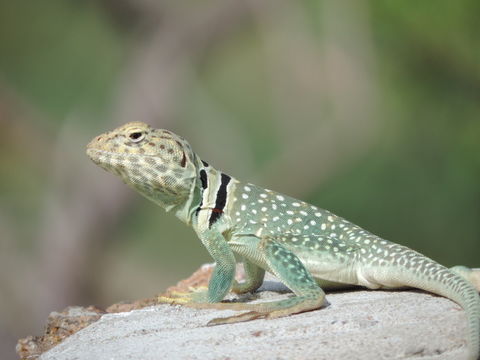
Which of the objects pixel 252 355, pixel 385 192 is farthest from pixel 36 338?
pixel 385 192

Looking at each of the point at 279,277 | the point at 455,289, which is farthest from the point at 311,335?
the point at 455,289

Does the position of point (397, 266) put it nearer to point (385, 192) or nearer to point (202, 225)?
point (202, 225)

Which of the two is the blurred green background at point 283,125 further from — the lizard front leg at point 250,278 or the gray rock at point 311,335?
the gray rock at point 311,335

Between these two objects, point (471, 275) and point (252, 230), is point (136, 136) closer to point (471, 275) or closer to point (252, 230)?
point (252, 230)

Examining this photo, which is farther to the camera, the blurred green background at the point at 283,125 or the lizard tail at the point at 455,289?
the blurred green background at the point at 283,125

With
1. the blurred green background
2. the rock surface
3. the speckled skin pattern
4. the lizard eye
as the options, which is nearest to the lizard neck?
the speckled skin pattern

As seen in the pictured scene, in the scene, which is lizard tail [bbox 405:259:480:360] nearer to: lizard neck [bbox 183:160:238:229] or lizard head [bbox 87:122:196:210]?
lizard neck [bbox 183:160:238:229]

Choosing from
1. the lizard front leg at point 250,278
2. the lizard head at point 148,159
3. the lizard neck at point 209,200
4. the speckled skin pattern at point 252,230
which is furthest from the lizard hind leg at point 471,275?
the lizard head at point 148,159
